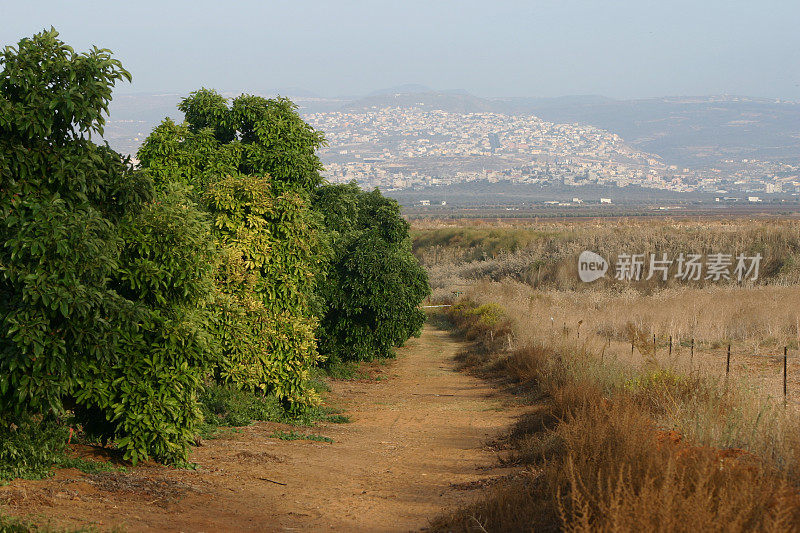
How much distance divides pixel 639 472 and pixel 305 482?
16.3 ft

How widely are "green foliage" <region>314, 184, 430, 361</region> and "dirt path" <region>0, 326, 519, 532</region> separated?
431 centimetres

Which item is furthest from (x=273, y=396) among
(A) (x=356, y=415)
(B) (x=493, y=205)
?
(B) (x=493, y=205)

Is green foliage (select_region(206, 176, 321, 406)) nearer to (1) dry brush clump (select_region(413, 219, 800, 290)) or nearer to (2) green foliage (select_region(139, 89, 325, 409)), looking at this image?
(2) green foliage (select_region(139, 89, 325, 409))

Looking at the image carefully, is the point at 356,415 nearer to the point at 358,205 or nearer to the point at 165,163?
the point at 165,163

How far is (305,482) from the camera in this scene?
32.9 ft

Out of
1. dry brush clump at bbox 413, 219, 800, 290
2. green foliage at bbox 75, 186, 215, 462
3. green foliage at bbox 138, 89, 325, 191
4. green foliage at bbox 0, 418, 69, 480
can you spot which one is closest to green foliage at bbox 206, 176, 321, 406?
green foliage at bbox 138, 89, 325, 191

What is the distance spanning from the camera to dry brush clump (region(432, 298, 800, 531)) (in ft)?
17.3

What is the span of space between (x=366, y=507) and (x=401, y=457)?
3115mm

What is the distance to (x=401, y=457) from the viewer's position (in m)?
12.0

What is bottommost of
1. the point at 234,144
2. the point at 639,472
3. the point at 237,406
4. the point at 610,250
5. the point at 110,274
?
the point at 237,406

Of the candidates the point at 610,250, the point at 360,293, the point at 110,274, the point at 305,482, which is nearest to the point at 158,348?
the point at 110,274

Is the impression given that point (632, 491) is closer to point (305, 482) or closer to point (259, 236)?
point (305, 482)

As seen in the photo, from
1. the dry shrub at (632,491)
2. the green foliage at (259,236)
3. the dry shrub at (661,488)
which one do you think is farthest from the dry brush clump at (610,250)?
the dry shrub at (661,488)

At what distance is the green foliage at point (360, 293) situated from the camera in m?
20.5
